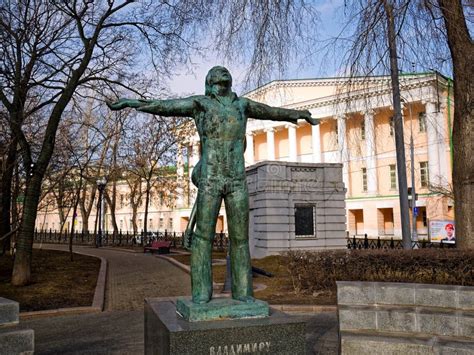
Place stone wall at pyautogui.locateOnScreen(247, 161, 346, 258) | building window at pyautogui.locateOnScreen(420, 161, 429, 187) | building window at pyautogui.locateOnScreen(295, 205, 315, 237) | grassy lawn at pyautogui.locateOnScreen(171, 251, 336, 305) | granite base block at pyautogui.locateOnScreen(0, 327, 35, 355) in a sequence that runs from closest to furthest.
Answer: granite base block at pyautogui.locateOnScreen(0, 327, 35, 355), grassy lawn at pyautogui.locateOnScreen(171, 251, 336, 305), stone wall at pyautogui.locateOnScreen(247, 161, 346, 258), building window at pyautogui.locateOnScreen(295, 205, 315, 237), building window at pyautogui.locateOnScreen(420, 161, 429, 187)

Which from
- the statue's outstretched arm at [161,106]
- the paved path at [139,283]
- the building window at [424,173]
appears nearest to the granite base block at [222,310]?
the statue's outstretched arm at [161,106]

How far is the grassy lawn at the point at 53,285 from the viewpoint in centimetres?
1122

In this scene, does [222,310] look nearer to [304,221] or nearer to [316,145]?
[304,221]

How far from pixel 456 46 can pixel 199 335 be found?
7.94 metres

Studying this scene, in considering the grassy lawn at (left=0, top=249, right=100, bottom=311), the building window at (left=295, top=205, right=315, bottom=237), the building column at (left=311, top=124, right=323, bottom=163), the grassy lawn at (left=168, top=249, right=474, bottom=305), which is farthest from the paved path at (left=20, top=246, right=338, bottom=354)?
the building column at (left=311, top=124, right=323, bottom=163)

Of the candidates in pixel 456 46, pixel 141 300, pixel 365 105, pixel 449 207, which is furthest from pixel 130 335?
pixel 449 207

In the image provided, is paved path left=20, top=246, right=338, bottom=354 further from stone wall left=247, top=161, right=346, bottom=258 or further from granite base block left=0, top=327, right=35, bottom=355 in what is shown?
stone wall left=247, top=161, right=346, bottom=258

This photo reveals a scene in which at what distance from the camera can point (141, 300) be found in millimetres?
12195

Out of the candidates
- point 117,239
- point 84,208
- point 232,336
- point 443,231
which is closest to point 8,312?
point 232,336

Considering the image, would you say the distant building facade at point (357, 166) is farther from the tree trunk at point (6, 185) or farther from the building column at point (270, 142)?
the tree trunk at point (6, 185)

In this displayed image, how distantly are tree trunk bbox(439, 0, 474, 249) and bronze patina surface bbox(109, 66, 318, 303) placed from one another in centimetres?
638

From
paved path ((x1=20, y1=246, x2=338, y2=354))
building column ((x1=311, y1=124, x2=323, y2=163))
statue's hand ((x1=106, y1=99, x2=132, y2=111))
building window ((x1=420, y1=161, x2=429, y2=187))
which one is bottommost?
paved path ((x1=20, y1=246, x2=338, y2=354))

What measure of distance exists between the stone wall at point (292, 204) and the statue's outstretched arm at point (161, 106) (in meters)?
16.4

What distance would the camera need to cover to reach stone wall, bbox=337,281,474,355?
5.17 metres
